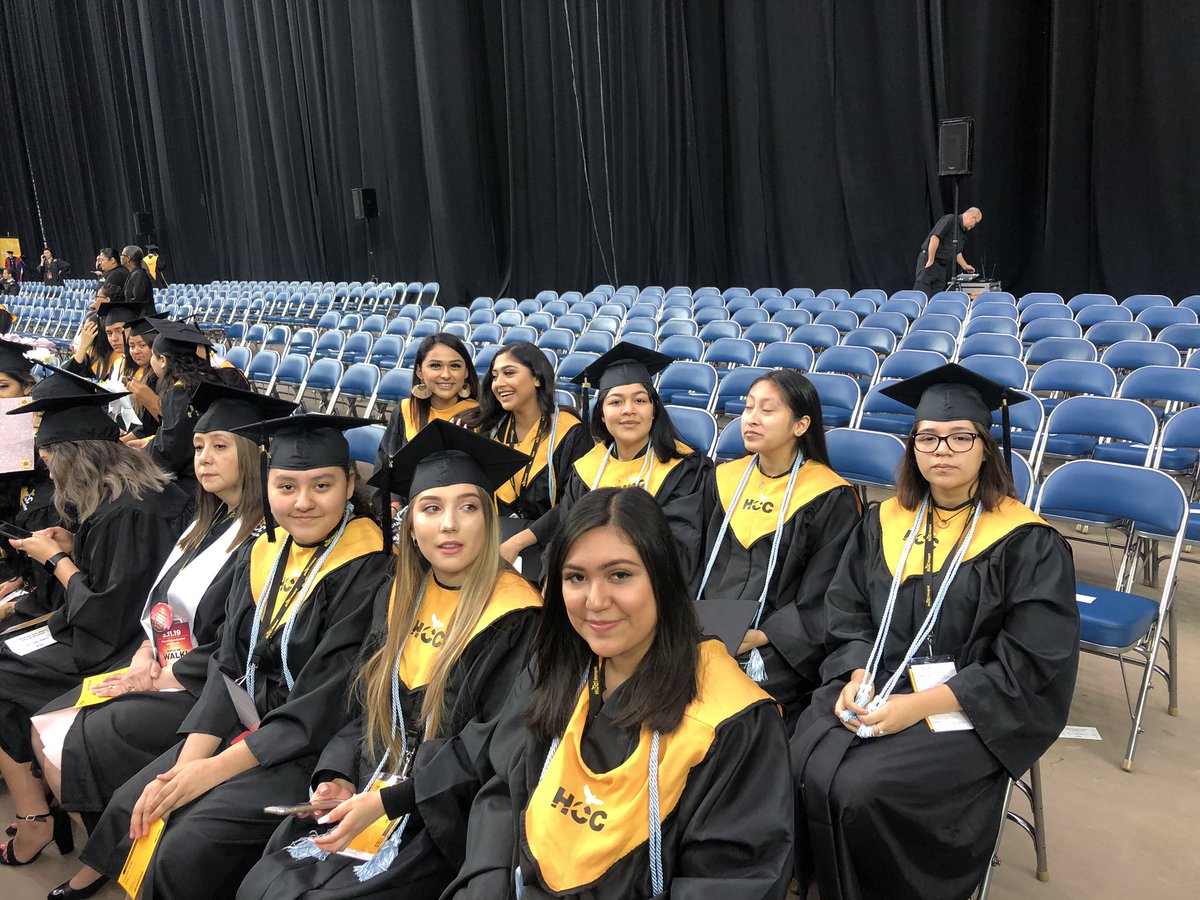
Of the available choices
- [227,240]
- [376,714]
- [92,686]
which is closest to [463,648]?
[376,714]

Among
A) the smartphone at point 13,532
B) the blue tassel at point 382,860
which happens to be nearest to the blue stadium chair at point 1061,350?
the blue tassel at point 382,860

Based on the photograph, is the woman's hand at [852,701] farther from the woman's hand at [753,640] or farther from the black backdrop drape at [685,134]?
the black backdrop drape at [685,134]

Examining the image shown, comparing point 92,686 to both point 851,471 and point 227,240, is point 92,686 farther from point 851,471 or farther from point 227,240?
point 227,240

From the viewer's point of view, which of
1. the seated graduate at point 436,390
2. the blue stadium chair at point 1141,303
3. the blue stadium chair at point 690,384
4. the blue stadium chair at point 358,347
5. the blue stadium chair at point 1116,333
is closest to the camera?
the seated graduate at point 436,390

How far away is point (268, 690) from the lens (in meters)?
2.32

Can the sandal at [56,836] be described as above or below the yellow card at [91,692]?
below

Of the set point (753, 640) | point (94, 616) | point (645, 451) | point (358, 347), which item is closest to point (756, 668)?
point (753, 640)

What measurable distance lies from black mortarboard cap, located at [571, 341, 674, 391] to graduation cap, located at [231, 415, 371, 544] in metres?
1.14

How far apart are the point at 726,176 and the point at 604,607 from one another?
12197 mm

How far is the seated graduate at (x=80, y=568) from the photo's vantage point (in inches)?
105

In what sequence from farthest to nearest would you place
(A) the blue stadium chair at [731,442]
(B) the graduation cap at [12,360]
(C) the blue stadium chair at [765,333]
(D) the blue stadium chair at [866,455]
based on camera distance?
(C) the blue stadium chair at [765,333], (B) the graduation cap at [12,360], (A) the blue stadium chair at [731,442], (D) the blue stadium chair at [866,455]

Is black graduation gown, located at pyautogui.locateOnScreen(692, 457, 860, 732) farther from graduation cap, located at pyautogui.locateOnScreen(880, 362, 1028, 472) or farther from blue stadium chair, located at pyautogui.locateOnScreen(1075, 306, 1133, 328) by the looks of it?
blue stadium chair, located at pyautogui.locateOnScreen(1075, 306, 1133, 328)

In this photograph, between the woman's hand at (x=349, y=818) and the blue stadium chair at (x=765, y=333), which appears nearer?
the woman's hand at (x=349, y=818)

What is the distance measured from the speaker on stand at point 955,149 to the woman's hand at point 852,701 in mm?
8379
